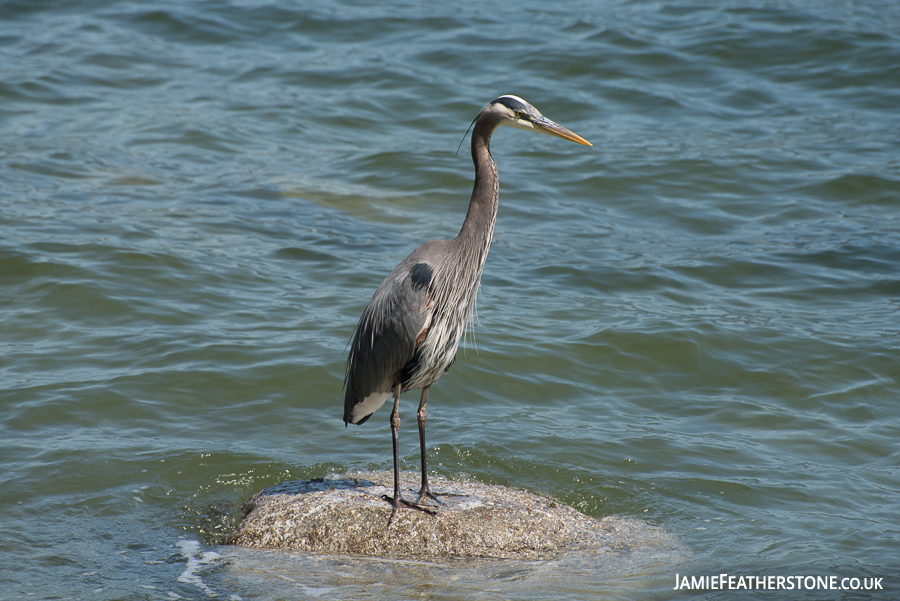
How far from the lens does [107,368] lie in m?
7.43

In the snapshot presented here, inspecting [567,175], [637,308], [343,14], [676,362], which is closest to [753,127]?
[567,175]

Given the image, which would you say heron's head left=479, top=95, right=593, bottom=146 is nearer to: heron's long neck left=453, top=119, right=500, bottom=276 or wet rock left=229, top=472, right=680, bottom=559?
heron's long neck left=453, top=119, right=500, bottom=276

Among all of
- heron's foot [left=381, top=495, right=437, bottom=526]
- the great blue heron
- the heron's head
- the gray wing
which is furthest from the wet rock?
the heron's head

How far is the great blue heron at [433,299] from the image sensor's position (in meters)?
5.06

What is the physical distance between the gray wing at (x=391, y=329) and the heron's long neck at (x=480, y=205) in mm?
256

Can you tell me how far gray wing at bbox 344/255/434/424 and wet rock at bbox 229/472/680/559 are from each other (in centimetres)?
65

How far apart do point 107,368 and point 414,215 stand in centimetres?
422

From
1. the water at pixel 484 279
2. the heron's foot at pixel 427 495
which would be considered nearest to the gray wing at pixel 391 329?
the heron's foot at pixel 427 495

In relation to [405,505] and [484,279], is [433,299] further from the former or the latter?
[484,279]

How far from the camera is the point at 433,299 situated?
5.09m

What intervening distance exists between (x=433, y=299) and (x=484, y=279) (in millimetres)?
4232

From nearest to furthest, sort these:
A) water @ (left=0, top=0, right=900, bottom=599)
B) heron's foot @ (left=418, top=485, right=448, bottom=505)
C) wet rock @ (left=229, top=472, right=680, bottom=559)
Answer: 1. wet rock @ (left=229, top=472, right=680, bottom=559)
2. heron's foot @ (left=418, top=485, right=448, bottom=505)
3. water @ (left=0, top=0, right=900, bottom=599)

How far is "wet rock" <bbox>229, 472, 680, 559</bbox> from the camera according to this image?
4.93 meters

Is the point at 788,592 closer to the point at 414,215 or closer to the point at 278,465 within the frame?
the point at 278,465
